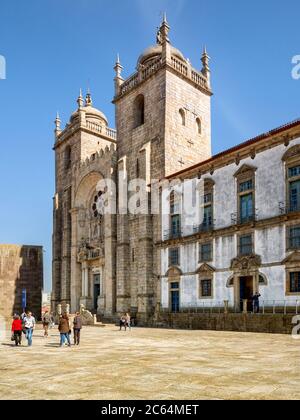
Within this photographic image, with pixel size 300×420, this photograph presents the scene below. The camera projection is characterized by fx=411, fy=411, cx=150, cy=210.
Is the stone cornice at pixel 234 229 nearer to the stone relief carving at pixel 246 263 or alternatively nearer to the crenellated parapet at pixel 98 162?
the stone relief carving at pixel 246 263

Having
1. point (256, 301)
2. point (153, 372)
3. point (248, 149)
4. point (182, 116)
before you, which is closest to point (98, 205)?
point (182, 116)

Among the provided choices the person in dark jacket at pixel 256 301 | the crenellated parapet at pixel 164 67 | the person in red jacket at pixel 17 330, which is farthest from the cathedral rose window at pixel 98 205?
the person in red jacket at pixel 17 330

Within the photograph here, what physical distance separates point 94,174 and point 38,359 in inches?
1212

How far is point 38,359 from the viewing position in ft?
44.6

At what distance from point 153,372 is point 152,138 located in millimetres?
27660

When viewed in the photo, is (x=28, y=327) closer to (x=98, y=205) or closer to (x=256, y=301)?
(x=256, y=301)

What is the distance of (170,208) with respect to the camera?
3316 centimetres

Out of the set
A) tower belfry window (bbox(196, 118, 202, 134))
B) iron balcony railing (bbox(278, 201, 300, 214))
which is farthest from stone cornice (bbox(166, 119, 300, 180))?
tower belfry window (bbox(196, 118, 202, 134))

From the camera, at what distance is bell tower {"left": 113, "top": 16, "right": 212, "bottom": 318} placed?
113ft

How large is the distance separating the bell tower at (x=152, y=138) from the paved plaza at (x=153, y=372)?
1768cm

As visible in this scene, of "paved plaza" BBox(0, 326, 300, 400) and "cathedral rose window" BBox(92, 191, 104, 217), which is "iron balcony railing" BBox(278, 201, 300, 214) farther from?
"cathedral rose window" BBox(92, 191, 104, 217)

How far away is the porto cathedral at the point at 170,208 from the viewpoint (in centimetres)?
2527

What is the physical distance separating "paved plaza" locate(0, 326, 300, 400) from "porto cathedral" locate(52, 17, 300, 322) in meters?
9.90

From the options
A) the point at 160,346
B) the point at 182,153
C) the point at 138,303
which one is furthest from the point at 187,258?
the point at 160,346
